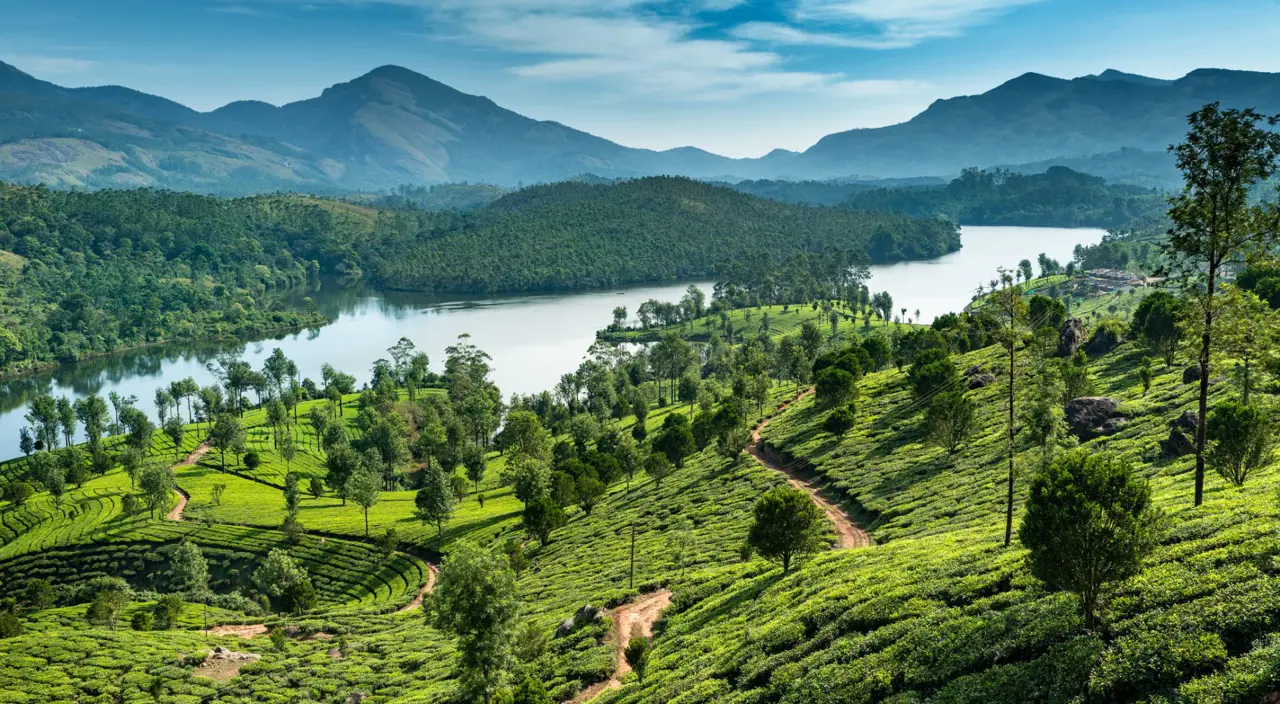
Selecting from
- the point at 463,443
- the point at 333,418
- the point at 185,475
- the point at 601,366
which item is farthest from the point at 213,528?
the point at 601,366

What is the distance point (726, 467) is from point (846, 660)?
6424cm

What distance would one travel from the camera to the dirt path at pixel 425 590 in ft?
266

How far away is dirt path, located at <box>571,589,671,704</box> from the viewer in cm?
4353

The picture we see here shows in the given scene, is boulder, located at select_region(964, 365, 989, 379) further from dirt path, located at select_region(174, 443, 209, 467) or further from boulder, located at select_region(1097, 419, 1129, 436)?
dirt path, located at select_region(174, 443, 209, 467)

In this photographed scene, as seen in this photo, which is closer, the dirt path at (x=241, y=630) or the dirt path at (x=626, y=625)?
the dirt path at (x=626, y=625)

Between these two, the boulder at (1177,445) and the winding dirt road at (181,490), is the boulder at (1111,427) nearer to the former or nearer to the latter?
the boulder at (1177,445)

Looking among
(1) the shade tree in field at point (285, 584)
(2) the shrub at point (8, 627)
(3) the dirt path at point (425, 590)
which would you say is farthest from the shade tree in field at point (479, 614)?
(2) the shrub at point (8, 627)

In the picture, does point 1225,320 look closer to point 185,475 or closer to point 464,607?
point 464,607

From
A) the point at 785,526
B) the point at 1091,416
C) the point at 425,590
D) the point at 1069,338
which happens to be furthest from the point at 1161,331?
the point at 425,590

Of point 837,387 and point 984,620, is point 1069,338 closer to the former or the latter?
point 837,387

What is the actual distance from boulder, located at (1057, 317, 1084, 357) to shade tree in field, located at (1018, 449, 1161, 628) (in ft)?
265

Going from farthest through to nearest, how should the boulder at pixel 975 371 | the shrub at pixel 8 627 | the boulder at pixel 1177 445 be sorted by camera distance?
the boulder at pixel 975 371, the shrub at pixel 8 627, the boulder at pixel 1177 445

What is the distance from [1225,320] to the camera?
113ft

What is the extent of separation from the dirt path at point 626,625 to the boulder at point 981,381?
181 feet
